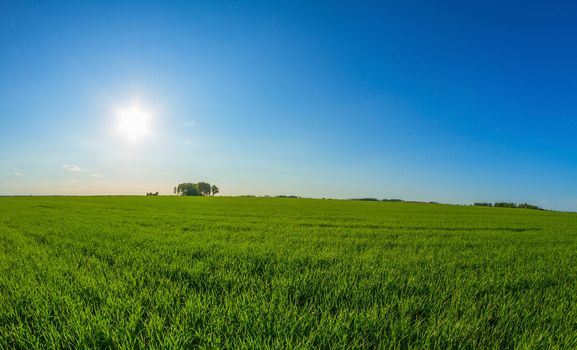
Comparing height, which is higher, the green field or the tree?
the tree

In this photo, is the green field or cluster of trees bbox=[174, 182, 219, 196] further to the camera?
cluster of trees bbox=[174, 182, 219, 196]

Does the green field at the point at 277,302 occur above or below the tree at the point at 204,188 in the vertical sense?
below

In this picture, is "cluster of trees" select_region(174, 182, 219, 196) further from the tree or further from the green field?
the green field

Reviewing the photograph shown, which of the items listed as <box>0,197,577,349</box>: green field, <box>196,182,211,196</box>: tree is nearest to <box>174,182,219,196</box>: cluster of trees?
<box>196,182,211,196</box>: tree

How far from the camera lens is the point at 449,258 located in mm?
6410

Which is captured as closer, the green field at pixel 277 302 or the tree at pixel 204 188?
the green field at pixel 277 302

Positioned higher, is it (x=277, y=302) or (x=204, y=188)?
(x=204, y=188)

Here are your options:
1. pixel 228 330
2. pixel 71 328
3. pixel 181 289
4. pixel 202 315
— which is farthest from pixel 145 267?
pixel 228 330

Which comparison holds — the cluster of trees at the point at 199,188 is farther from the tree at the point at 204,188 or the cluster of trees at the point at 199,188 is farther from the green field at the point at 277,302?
the green field at the point at 277,302

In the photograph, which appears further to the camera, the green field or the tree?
the tree

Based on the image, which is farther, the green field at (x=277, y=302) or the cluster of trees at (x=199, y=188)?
the cluster of trees at (x=199, y=188)

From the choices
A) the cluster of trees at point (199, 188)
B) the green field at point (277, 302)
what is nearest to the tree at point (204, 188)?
the cluster of trees at point (199, 188)

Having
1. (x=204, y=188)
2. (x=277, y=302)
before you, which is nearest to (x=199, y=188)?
(x=204, y=188)

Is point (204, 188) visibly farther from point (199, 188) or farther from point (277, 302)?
point (277, 302)
